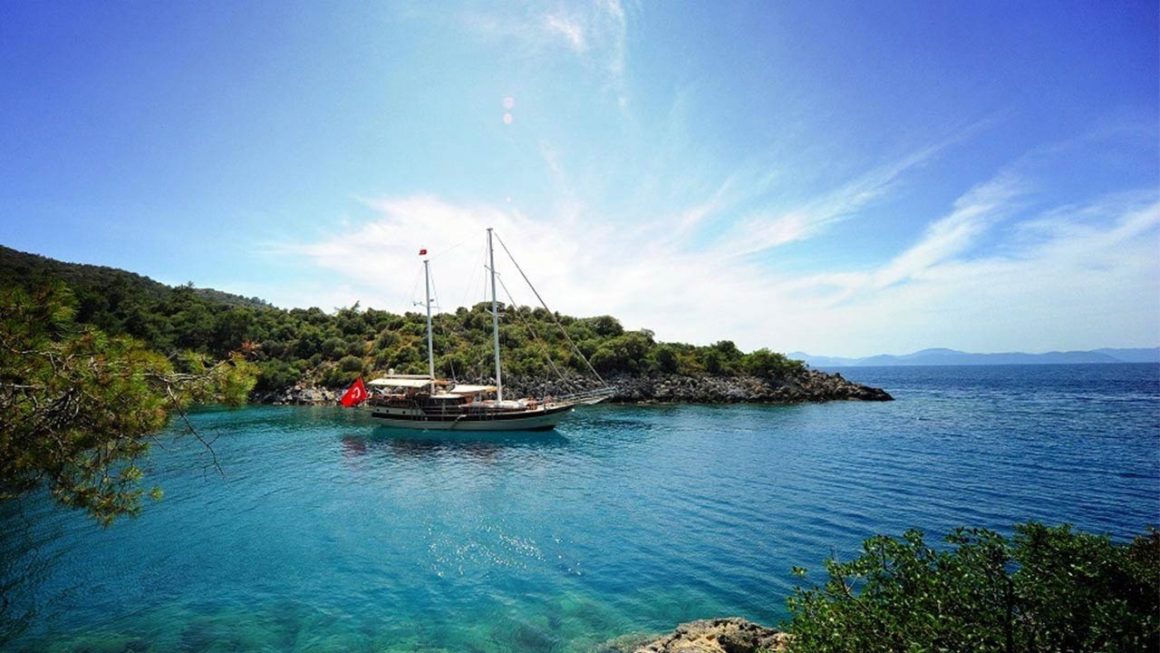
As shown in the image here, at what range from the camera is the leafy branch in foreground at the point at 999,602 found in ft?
15.0

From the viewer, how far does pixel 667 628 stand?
10781mm

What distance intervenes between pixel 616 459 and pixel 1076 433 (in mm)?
37595

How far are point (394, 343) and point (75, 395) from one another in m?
75.7

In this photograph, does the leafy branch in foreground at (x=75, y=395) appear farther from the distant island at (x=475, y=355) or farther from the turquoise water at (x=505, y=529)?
the distant island at (x=475, y=355)

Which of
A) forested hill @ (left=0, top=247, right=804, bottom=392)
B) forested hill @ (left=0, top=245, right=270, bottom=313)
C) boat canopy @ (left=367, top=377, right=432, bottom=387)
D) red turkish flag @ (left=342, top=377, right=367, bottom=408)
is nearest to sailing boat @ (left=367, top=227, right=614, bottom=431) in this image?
boat canopy @ (left=367, top=377, right=432, bottom=387)

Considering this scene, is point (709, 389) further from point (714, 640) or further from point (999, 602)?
point (999, 602)

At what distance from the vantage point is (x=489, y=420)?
39.5m

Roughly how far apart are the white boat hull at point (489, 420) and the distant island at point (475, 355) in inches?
596

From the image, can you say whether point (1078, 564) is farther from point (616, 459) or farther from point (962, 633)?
point (616, 459)

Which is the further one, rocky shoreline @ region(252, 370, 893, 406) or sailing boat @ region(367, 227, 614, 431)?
rocky shoreline @ region(252, 370, 893, 406)

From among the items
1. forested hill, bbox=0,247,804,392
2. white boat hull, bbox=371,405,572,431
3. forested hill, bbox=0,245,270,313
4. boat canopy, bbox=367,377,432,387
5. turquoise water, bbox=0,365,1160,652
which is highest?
forested hill, bbox=0,245,270,313

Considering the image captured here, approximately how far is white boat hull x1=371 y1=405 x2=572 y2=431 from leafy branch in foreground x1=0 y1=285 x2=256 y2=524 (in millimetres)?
32143

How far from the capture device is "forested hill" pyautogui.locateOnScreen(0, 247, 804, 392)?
64188 millimetres

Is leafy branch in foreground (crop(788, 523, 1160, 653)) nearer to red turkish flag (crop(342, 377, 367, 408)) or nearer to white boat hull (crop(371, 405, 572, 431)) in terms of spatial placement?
white boat hull (crop(371, 405, 572, 431))
